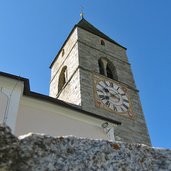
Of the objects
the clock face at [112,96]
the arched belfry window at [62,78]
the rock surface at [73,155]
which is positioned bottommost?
the rock surface at [73,155]

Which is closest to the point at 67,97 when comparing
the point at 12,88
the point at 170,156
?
the point at 12,88

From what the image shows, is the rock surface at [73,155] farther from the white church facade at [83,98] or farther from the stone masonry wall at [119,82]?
the stone masonry wall at [119,82]

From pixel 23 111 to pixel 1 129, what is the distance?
23.2 feet

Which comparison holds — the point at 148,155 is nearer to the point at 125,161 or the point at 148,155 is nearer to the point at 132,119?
the point at 125,161

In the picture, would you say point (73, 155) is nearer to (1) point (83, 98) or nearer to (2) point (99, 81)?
(1) point (83, 98)

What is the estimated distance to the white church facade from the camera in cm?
765

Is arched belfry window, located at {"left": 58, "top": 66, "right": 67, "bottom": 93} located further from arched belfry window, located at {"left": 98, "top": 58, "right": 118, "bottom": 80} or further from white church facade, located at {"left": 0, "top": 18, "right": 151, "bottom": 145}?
arched belfry window, located at {"left": 98, "top": 58, "right": 118, "bottom": 80}

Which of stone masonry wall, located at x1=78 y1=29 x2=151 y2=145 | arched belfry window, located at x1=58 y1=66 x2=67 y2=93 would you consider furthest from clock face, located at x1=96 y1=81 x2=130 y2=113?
arched belfry window, located at x1=58 y1=66 x2=67 y2=93

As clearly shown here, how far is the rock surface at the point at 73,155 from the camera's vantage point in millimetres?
1222

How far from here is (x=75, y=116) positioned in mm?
8977

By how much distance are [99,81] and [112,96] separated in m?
1.15

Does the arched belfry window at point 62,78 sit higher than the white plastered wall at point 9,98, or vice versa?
the arched belfry window at point 62,78

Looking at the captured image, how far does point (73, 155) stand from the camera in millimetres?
1300

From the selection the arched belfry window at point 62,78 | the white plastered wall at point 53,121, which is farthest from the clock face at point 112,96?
the white plastered wall at point 53,121
